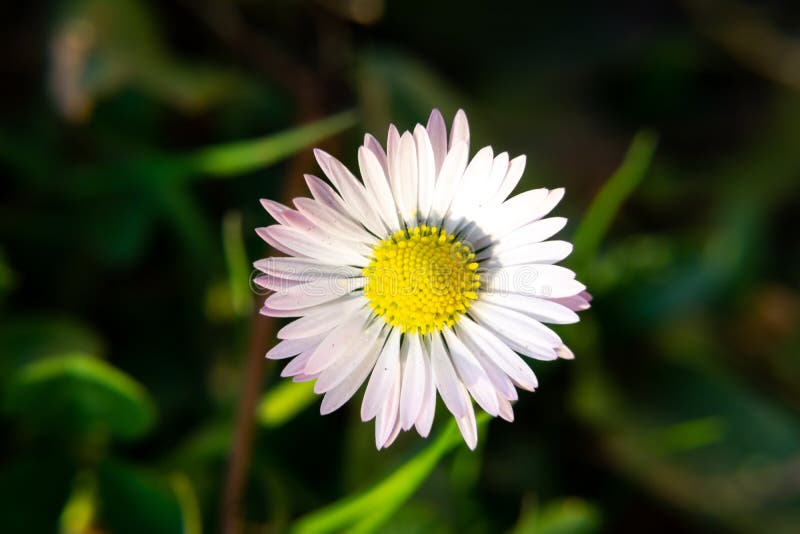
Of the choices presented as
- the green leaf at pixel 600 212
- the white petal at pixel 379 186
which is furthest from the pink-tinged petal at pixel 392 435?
the green leaf at pixel 600 212

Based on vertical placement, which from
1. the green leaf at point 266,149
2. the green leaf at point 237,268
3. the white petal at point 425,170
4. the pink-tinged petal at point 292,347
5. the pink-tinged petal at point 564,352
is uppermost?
the green leaf at point 266,149

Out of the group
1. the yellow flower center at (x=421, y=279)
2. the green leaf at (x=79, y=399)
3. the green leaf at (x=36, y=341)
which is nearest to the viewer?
the yellow flower center at (x=421, y=279)

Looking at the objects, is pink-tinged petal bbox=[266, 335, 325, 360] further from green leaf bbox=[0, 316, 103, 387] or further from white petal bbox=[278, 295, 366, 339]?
green leaf bbox=[0, 316, 103, 387]

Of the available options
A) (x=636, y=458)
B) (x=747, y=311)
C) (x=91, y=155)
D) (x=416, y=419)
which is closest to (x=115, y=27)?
(x=91, y=155)

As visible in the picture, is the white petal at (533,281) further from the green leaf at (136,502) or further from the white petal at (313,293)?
the green leaf at (136,502)

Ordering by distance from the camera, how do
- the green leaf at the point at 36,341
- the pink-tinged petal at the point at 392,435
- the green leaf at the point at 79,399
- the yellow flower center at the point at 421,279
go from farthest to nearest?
the green leaf at the point at 36,341
the green leaf at the point at 79,399
the yellow flower center at the point at 421,279
the pink-tinged petal at the point at 392,435

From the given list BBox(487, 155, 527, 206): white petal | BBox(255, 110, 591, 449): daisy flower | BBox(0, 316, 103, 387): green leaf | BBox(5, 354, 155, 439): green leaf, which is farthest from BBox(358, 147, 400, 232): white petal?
BBox(0, 316, 103, 387): green leaf

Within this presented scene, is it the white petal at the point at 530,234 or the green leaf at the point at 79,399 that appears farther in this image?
the green leaf at the point at 79,399

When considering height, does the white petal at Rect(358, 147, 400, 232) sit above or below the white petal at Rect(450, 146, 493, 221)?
above
